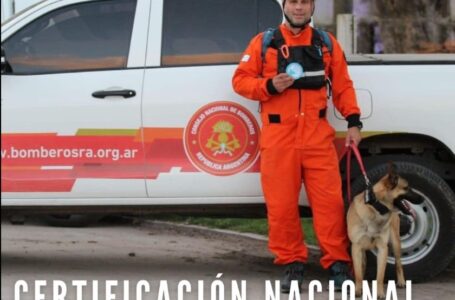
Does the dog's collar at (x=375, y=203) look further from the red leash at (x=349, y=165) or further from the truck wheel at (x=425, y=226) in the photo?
the truck wheel at (x=425, y=226)

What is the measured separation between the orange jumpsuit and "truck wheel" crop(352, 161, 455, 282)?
0.30m

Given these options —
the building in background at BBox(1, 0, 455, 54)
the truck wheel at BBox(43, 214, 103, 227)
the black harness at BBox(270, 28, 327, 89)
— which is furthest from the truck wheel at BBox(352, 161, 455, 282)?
the truck wheel at BBox(43, 214, 103, 227)

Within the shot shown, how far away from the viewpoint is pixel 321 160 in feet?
17.5

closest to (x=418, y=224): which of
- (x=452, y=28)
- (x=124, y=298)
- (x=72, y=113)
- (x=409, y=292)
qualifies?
(x=409, y=292)

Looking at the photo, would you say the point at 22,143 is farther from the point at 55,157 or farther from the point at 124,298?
the point at 124,298

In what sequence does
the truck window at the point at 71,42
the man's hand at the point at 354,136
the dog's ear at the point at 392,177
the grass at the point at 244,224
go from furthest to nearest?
the grass at the point at 244,224 → the truck window at the point at 71,42 → the man's hand at the point at 354,136 → the dog's ear at the point at 392,177

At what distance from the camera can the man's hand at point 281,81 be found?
5.12m

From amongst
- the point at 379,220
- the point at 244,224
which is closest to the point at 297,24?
the point at 379,220

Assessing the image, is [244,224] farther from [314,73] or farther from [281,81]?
[281,81]

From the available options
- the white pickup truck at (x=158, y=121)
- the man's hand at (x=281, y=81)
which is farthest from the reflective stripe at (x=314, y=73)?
the white pickup truck at (x=158, y=121)

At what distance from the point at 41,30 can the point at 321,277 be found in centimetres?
256

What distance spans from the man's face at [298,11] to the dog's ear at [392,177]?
104cm

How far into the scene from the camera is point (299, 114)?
5.26 meters

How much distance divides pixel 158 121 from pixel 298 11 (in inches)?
44.3
